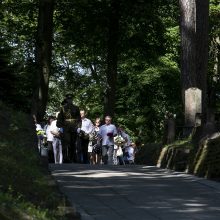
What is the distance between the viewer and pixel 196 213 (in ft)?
31.5

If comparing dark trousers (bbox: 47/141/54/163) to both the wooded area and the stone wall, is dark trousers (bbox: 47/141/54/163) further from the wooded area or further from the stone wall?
the stone wall

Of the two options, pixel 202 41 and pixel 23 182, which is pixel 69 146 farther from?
pixel 23 182

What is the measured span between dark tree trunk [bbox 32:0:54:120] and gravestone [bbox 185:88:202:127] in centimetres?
914

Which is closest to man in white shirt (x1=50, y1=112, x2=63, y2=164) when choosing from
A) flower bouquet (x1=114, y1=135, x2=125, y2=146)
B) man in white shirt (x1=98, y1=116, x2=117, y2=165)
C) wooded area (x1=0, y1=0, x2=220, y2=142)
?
wooded area (x1=0, y1=0, x2=220, y2=142)

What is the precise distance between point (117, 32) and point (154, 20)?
2209 mm

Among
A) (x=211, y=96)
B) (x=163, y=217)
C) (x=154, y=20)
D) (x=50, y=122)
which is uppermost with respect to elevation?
(x=154, y=20)

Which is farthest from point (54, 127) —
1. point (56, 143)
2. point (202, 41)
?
point (202, 41)

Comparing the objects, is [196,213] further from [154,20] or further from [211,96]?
[211,96]

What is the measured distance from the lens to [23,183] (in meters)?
8.06

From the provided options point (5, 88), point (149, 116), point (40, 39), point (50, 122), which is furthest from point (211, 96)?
point (5, 88)

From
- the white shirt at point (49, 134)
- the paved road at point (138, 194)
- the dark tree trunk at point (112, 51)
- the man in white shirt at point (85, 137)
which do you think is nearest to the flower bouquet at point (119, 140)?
the man in white shirt at point (85, 137)

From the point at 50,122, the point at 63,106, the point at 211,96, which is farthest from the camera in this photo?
the point at 211,96

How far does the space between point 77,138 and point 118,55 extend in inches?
561

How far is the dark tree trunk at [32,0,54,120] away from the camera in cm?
2836
